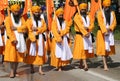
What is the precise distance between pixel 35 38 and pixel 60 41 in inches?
27.3

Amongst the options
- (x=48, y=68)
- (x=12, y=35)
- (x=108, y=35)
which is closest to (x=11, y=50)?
(x=12, y=35)

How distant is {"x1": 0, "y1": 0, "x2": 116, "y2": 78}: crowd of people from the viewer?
42.0 feet

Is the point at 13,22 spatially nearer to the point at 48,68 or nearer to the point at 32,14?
the point at 32,14

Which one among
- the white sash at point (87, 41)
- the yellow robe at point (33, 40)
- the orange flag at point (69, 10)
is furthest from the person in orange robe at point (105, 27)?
the yellow robe at point (33, 40)

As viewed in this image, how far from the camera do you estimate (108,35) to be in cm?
1357

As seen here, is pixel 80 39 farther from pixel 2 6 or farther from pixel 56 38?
pixel 2 6

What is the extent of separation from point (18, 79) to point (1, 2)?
10.5ft

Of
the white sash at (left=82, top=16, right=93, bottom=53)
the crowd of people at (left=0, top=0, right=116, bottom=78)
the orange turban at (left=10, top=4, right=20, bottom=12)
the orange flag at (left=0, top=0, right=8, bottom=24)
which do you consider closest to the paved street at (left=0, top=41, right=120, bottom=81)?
the crowd of people at (left=0, top=0, right=116, bottom=78)

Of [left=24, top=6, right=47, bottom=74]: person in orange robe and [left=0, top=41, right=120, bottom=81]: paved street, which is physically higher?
[left=24, top=6, right=47, bottom=74]: person in orange robe

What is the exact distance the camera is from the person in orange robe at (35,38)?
42.8 ft

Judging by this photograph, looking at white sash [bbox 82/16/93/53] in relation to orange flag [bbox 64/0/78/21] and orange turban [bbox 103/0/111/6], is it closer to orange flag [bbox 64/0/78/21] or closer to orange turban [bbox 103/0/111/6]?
orange turban [bbox 103/0/111/6]

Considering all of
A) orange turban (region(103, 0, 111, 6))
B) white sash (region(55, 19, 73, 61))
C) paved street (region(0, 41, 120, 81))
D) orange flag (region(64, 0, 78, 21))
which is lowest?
paved street (region(0, 41, 120, 81))

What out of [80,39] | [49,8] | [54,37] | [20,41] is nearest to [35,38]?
[20,41]

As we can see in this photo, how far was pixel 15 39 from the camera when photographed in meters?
12.7
